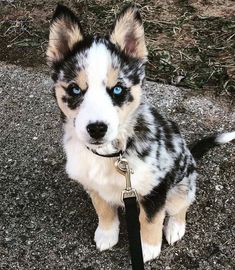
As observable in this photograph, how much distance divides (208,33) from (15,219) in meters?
2.76

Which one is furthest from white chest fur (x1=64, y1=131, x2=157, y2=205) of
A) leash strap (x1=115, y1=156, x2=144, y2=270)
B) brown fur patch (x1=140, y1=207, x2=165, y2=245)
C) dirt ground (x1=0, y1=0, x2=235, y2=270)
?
dirt ground (x1=0, y1=0, x2=235, y2=270)

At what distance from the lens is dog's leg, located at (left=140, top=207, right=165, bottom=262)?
3168 millimetres

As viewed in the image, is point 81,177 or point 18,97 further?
point 18,97

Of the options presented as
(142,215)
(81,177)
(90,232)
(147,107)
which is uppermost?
(147,107)

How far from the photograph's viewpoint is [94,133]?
2.58m

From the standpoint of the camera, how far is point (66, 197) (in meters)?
3.79

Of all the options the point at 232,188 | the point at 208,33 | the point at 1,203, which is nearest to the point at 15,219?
the point at 1,203

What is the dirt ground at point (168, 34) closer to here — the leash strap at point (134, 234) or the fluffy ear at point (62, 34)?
the fluffy ear at point (62, 34)

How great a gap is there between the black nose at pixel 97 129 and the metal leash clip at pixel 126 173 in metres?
0.33

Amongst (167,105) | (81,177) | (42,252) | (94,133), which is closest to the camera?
(94,133)

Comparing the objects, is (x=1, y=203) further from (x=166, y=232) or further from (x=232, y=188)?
(x=232, y=188)

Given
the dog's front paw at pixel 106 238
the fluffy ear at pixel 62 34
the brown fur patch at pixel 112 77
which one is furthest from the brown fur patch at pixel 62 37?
the dog's front paw at pixel 106 238

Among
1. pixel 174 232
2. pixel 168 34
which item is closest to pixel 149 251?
pixel 174 232

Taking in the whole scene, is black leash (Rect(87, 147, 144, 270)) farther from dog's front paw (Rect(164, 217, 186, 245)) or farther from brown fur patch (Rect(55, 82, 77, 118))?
dog's front paw (Rect(164, 217, 186, 245))
